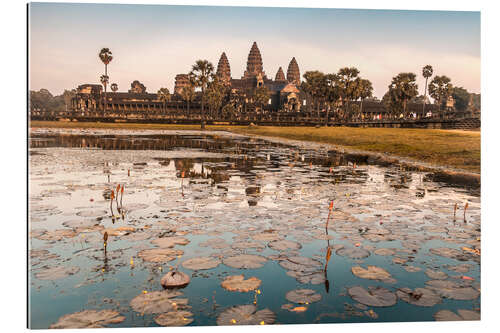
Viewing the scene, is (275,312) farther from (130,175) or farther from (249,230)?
(130,175)

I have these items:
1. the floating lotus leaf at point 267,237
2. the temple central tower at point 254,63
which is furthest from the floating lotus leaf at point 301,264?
the temple central tower at point 254,63

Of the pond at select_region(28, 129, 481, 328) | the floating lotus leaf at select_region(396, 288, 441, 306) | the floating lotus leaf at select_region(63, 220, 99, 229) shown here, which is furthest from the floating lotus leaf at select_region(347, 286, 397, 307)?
the floating lotus leaf at select_region(63, 220, 99, 229)

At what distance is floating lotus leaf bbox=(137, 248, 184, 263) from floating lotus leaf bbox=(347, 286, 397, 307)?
7.21 ft

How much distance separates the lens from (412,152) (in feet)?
61.6

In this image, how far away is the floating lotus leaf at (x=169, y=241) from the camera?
5141mm

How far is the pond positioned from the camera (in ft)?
11.7

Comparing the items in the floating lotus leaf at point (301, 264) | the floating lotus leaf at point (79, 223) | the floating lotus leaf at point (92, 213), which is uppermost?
the floating lotus leaf at point (92, 213)

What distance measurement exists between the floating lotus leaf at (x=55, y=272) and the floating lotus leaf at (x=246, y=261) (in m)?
1.77

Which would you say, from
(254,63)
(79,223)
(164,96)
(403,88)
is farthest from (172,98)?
(79,223)

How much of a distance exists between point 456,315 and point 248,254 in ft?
7.91

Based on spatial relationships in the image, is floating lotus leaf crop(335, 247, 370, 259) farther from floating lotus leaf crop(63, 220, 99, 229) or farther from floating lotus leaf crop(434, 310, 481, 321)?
floating lotus leaf crop(63, 220, 99, 229)

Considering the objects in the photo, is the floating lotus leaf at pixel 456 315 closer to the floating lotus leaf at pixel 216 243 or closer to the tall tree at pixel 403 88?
the floating lotus leaf at pixel 216 243

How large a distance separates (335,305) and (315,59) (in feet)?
30.2
